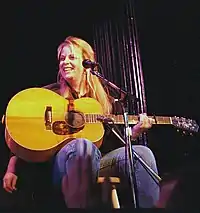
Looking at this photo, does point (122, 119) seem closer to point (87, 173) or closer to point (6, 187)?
point (87, 173)

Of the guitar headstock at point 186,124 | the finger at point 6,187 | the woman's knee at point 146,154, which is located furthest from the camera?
the guitar headstock at point 186,124

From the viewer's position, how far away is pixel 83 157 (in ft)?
7.24

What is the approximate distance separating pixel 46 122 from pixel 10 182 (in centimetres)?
27

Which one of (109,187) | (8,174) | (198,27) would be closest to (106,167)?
(109,187)

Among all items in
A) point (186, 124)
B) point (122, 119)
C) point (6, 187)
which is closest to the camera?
point (6, 187)

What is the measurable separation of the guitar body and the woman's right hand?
0.09 meters

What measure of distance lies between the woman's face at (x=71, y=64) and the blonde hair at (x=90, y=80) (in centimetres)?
2

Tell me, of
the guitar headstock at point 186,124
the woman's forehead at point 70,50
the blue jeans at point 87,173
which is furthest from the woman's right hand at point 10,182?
the guitar headstock at point 186,124

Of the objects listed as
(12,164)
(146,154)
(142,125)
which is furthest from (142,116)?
(12,164)

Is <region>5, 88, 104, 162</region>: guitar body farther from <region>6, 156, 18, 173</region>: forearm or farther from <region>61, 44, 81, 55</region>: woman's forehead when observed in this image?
<region>61, 44, 81, 55</region>: woman's forehead

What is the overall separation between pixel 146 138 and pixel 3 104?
61cm

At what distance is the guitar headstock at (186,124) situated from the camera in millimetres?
2389

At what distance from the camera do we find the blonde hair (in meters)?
2.29

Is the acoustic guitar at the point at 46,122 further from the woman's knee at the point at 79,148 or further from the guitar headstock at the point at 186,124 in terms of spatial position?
the guitar headstock at the point at 186,124
